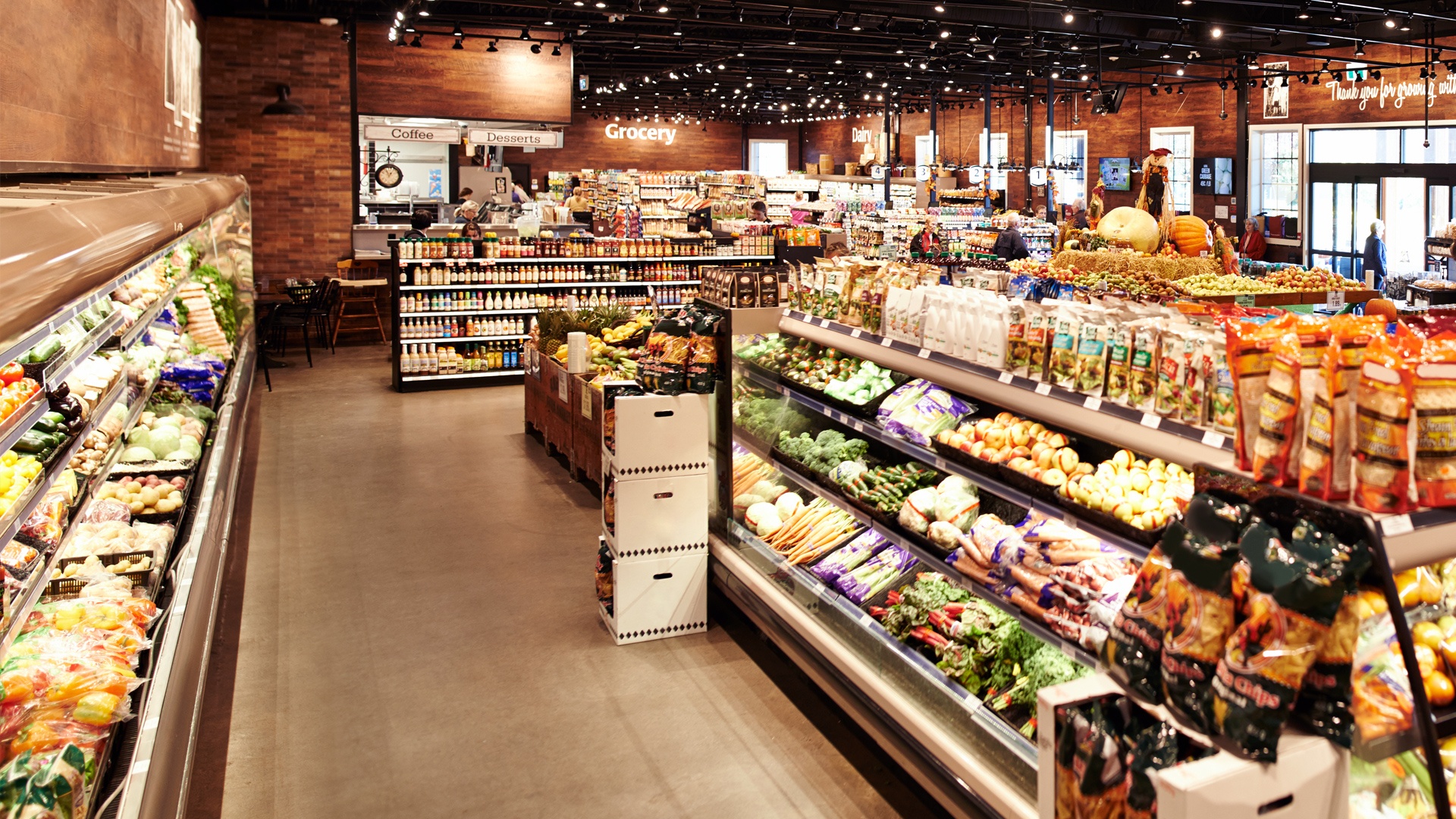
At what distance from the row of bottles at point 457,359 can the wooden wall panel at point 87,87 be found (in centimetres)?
359

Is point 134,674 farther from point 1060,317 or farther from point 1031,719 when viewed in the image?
point 1060,317

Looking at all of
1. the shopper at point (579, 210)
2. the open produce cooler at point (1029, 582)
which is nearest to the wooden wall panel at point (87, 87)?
the open produce cooler at point (1029, 582)

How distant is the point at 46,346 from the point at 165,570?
2.62ft

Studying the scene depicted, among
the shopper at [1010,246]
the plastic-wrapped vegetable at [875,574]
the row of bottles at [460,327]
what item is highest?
the shopper at [1010,246]

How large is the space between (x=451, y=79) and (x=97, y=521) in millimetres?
10542

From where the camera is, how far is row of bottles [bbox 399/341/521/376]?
35.9 feet

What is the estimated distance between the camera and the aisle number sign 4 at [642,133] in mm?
34094

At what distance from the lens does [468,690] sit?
168 inches

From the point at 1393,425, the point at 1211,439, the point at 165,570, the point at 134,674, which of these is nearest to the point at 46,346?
the point at 165,570

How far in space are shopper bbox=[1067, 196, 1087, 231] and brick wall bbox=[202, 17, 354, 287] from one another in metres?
10.2

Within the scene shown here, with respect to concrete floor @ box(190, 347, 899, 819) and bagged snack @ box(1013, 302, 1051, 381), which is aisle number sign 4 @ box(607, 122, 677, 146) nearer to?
concrete floor @ box(190, 347, 899, 819)

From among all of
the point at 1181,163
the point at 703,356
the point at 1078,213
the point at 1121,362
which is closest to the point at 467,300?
the point at 703,356

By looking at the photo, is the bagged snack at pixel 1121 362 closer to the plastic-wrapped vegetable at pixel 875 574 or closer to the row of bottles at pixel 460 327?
the plastic-wrapped vegetable at pixel 875 574

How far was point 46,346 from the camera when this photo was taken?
3.37 m
